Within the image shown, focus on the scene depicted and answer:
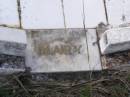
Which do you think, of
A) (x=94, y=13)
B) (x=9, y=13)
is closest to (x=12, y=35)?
(x=9, y=13)

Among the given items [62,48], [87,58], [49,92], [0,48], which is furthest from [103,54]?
[0,48]

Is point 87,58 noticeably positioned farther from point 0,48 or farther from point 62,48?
point 0,48

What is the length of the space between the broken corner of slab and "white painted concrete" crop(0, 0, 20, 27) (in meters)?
0.21

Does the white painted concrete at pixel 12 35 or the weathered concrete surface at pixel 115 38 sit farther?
the weathered concrete surface at pixel 115 38

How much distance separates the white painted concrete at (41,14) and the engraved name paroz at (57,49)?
0.19m

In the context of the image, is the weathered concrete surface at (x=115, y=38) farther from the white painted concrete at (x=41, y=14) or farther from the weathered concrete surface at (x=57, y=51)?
the white painted concrete at (x=41, y=14)

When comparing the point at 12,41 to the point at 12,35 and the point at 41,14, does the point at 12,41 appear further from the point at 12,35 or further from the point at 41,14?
the point at 41,14

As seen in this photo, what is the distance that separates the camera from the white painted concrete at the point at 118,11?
3.46 meters

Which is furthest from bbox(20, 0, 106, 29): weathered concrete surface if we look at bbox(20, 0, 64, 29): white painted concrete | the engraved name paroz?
the engraved name paroz

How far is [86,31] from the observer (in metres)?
3.40

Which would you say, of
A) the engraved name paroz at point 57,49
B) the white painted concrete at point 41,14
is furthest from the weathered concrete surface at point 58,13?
the engraved name paroz at point 57,49

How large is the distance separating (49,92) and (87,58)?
0.47 metres

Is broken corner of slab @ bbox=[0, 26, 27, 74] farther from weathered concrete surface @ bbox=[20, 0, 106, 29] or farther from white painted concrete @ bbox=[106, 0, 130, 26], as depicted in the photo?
white painted concrete @ bbox=[106, 0, 130, 26]

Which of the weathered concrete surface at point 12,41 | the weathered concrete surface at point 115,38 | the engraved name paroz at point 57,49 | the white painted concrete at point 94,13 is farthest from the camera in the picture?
the white painted concrete at point 94,13
